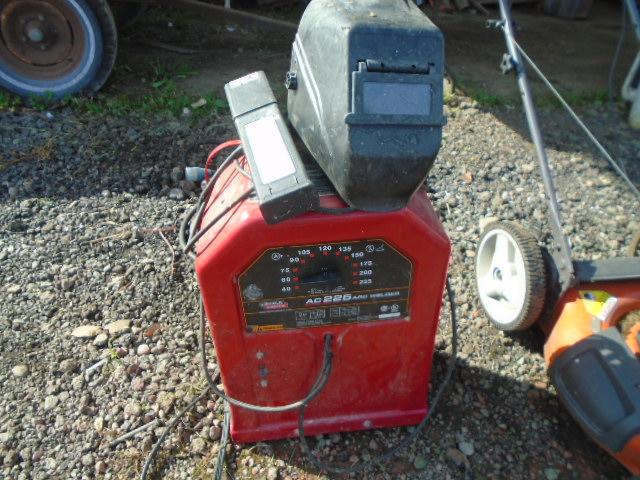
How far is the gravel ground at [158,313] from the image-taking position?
2.06m

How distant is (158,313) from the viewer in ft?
8.33

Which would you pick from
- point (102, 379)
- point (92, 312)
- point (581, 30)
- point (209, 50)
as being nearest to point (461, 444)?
point (102, 379)

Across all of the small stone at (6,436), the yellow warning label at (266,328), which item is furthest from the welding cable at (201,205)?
the small stone at (6,436)

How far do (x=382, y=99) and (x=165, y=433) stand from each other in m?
1.47

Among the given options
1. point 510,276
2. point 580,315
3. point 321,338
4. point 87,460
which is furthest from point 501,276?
point 87,460

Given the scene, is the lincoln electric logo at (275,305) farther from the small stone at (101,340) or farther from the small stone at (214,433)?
the small stone at (101,340)

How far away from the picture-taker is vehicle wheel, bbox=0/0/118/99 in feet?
11.9

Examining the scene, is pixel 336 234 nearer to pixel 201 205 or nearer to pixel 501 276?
pixel 201 205

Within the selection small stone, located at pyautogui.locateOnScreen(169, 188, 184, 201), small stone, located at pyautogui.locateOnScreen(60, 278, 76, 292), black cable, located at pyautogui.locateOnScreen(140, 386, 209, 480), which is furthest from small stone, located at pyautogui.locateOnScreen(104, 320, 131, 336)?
small stone, located at pyautogui.locateOnScreen(169, 188, 184, 201)

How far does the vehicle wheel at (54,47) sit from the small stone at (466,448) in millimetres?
3171

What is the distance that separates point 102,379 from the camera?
2283 mm

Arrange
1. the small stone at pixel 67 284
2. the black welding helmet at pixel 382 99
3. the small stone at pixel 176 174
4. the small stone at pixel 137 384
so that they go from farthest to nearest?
the small stone at pixel 176 174, the small stone at pixel 67 284, the small stone at pixel 137 384, the black welding helmet at pixel 382 99

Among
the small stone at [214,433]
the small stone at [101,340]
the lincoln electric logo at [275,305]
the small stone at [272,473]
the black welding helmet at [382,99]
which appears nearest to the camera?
the black welding helmet at [382,99]

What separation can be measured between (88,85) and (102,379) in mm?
2281
